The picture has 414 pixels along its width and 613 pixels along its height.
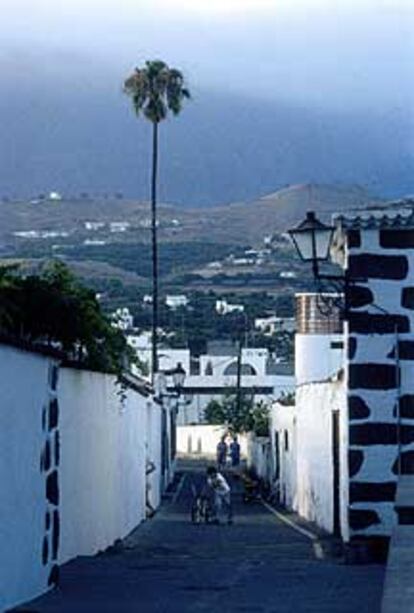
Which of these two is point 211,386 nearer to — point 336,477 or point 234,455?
point 234,455

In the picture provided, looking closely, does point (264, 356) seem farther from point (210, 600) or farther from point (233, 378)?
point (210, 600)

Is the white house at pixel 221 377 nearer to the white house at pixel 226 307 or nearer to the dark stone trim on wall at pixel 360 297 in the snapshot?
the white house at pixel 226 307

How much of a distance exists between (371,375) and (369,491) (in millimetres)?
1419

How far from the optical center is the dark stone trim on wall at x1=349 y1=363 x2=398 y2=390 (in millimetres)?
21688

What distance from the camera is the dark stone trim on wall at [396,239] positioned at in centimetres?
2169

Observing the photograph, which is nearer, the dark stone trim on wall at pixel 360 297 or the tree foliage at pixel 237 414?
the dark stone trim on wall at pixel 360 297

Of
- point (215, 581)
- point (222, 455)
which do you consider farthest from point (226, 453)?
point (215, 581)

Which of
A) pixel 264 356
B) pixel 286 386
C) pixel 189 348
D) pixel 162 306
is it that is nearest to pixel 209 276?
pixel 162 306

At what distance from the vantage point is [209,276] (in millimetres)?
156625

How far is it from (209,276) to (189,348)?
91.8 ft

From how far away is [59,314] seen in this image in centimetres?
2002

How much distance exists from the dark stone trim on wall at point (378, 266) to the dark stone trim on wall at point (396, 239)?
0.44ft

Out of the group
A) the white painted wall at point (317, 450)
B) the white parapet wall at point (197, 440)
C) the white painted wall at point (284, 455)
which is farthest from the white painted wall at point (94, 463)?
the white parapet wall at point (197, 440)

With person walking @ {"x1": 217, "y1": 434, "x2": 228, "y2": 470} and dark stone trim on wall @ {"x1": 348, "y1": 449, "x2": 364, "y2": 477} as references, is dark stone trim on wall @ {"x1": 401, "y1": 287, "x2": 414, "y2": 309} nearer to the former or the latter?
dark stone trim on wall @ {"x1": 348, "y1": 449, "x2": 364, "y2": 477}
